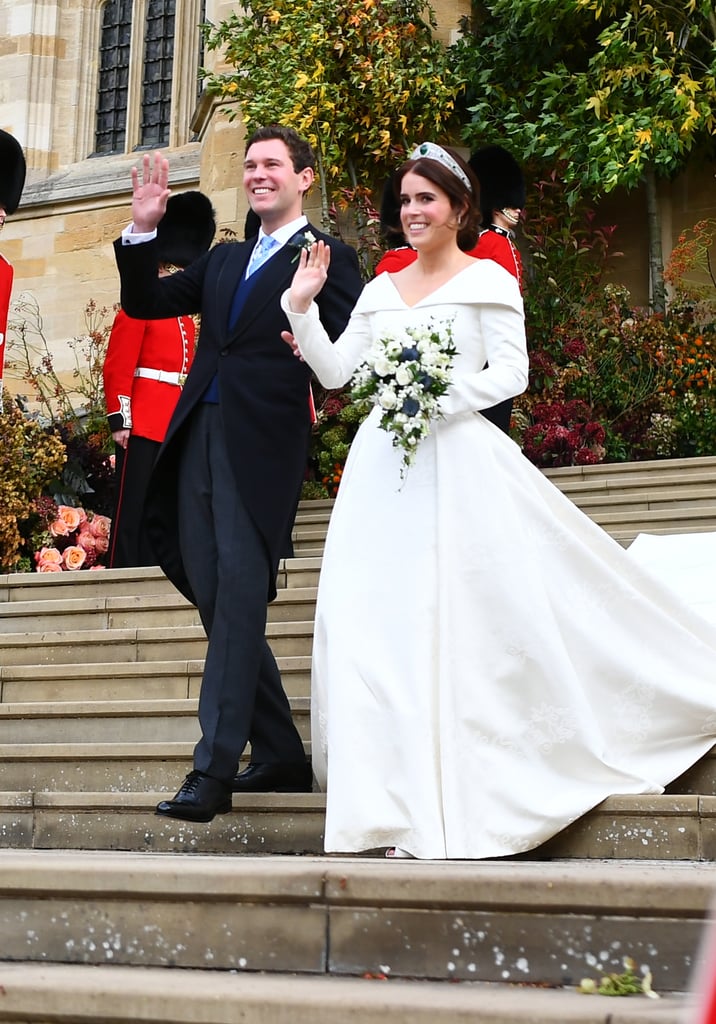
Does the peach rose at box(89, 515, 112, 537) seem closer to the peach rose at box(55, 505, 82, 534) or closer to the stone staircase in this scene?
the peach rose at box(55, 505, 82, 534)

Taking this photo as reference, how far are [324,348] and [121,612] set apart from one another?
3007 mm

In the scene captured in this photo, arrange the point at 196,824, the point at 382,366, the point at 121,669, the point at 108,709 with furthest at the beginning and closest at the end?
the point at 121,669, the point at 108,709, the point at 196,824, the point at 382,366

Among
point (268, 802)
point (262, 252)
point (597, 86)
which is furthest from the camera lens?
point (597, 86)

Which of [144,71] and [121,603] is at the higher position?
[144,71]

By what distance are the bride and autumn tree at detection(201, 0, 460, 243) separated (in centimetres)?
819

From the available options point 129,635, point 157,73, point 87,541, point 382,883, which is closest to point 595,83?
point 87,541

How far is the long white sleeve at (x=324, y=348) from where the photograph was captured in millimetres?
4004

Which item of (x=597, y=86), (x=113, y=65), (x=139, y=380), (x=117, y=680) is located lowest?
(x=117, y=680)

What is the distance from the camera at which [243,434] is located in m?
4.16

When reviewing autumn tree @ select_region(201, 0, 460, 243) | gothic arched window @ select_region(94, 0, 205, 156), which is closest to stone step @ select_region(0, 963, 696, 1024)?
autumn tree @ select_region(201, 0, 460, 243)

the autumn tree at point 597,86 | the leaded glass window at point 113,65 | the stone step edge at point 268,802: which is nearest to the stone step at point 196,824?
the stone step edge at point 268,802

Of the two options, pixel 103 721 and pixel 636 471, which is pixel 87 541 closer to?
pixel 636 471

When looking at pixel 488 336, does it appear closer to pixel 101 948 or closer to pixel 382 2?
pixel 101 948

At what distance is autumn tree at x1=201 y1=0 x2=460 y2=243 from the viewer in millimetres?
12148
